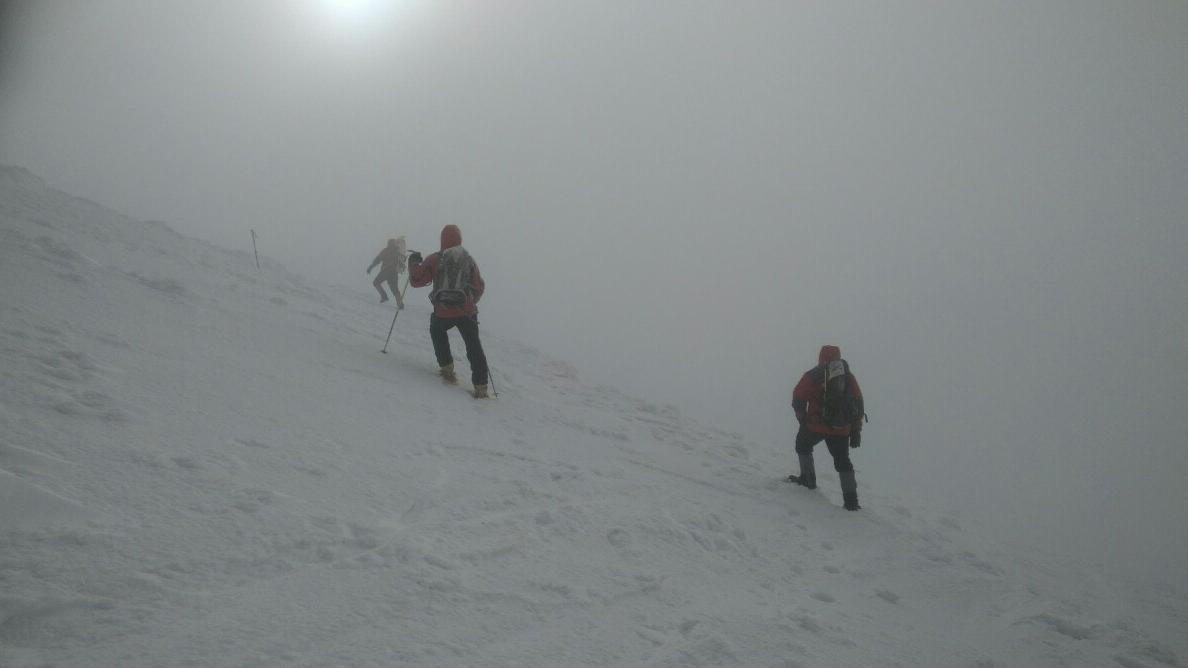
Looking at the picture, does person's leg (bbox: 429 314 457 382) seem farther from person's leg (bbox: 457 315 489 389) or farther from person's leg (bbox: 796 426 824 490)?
person's leg (bbox: 796 426 824 490)

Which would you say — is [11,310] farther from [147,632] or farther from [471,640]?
[471,640]

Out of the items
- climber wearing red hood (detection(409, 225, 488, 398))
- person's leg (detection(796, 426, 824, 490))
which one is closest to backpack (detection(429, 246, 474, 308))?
climber wearing red hood (detection(409, 225, 488, 398))

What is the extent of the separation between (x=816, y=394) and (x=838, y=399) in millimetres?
285

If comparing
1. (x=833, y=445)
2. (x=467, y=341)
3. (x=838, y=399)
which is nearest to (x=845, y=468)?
(x=833, y=445)

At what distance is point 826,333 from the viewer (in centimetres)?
18662

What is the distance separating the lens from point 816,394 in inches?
330

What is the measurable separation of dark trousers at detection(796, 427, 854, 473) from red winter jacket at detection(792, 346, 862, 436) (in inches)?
2.9

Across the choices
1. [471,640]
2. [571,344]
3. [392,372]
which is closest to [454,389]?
[392,372]

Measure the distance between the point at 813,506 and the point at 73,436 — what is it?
23.6 feet

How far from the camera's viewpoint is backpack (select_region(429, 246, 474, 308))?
8.64 metres

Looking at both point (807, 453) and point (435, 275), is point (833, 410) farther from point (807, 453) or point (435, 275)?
point (435, 275)

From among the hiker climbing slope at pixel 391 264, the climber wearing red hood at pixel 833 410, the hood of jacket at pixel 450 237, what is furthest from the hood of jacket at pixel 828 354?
the hiker climbing slope at pixel 391 264

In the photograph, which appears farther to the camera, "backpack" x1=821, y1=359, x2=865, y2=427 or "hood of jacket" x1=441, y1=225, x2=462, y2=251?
"hood of jacket" x1=441, y1=225, x2=462, y2=251

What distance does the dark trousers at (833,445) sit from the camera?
27.3 feet
